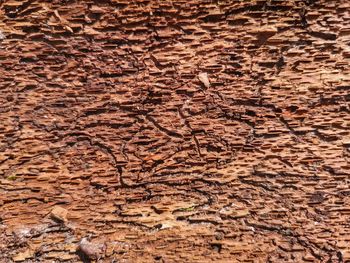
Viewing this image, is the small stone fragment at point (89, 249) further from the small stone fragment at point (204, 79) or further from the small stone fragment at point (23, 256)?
the small stone fragment at point (204, 79)

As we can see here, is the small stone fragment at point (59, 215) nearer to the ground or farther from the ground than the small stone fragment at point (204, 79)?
nearer to the ground

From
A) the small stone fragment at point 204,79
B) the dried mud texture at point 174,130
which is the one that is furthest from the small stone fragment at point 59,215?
the small stone fragment at point 204,79

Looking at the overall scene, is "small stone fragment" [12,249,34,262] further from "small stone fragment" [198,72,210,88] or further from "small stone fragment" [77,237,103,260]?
"small stone fragment" [198,72,210,88]

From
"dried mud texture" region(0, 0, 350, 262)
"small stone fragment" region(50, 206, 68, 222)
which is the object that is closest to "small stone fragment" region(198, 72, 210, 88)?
"dried mud texture" region(0, 0, 350, 262)

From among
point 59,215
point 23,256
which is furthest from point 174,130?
point 23,256

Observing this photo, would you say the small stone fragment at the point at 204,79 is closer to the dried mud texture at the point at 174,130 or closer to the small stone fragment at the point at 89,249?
the dried mud texture at the point at 174,130

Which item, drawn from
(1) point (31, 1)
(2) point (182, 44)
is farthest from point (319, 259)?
(1) point (31, 1)

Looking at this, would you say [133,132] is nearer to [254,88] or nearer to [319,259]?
[254,88]

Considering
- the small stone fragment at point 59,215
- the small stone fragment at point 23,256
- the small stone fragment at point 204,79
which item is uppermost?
the small stone fragment at point 204,79
